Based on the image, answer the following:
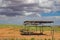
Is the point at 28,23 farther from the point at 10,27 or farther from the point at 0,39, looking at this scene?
the point at 10,27

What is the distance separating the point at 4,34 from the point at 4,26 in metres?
2.23

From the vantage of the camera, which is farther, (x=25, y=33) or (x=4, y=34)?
(x=4, y=34)

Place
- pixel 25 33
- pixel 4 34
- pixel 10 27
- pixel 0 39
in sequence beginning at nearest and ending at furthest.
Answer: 1. pixel 0 39
2. pixel 25 33
3. pixel 4 34
4. pixel 10 27

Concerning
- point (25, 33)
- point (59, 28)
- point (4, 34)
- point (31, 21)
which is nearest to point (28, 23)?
point (31, 21)

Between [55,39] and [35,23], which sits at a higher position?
[35,23]

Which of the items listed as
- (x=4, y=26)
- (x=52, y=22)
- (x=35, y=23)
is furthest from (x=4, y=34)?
(x=52, y=22)

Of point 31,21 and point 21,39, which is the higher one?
point 31,21

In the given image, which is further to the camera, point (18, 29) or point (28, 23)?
point (18, 29)

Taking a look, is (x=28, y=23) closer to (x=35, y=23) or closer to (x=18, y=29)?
(x=35, y=23)

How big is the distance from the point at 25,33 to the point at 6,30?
2.62 meters

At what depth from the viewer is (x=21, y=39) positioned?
58.1 ft

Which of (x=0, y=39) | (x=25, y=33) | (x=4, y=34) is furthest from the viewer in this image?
(x=4, y=34)

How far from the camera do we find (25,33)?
1884 centimetres

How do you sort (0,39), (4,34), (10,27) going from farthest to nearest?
(10,27) → (4,34) → (0,39)
